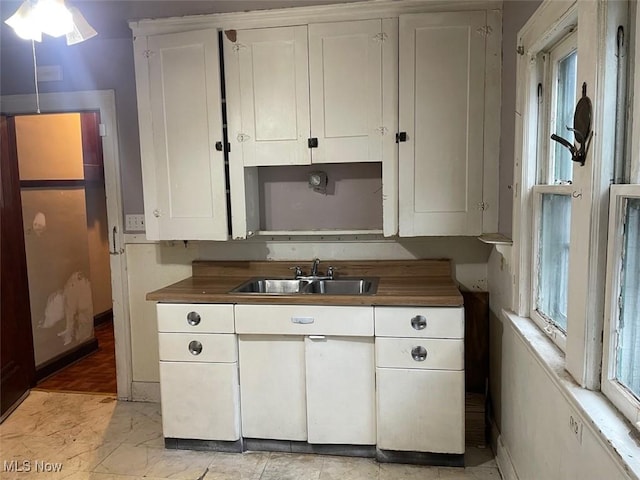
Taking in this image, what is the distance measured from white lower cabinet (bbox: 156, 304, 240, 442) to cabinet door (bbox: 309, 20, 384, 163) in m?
1.02

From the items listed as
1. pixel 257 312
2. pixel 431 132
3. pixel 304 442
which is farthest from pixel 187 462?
pixel 431 132

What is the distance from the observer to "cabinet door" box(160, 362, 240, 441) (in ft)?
7.50

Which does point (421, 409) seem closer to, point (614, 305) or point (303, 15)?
point (614, 305)

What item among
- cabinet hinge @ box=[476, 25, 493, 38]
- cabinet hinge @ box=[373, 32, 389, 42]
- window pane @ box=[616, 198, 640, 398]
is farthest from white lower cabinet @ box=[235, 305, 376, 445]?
cabinet hinge @ box=[476, 25, 493, 38]

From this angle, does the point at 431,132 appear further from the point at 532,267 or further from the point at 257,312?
the point at 257,312

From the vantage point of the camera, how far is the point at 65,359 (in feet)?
11.8

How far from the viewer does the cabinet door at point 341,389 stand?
2.19m

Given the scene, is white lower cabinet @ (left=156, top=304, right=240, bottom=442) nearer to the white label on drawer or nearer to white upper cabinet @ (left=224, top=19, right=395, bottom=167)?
the white label on drawer

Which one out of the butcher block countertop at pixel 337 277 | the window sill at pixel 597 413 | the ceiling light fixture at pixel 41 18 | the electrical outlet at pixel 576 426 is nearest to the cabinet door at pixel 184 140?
the butcher block countertop at pixel 337 277

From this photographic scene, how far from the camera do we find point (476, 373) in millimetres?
2535

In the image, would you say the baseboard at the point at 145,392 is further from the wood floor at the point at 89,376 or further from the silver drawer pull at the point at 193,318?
→ the silver drawer pull at the point at 193,318

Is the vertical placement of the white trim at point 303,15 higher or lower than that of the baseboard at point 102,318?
higher

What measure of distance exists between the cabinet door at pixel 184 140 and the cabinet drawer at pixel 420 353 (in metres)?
1.05

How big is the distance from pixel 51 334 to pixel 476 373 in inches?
121
